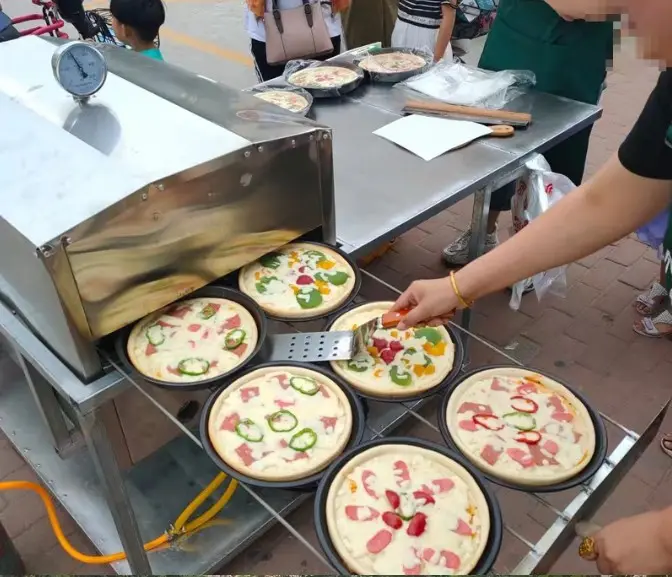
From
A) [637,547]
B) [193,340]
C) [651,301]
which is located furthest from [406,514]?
[651,301]

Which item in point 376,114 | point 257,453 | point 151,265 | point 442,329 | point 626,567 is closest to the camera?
Answer: point 626,567

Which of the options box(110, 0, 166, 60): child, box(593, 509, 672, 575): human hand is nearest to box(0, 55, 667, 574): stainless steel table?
box(593, 509, 672, 575): human hand

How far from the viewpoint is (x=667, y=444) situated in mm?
2625

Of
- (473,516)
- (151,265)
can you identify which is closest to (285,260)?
(151,265)

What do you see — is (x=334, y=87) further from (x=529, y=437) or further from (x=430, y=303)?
(x=529, y=437)

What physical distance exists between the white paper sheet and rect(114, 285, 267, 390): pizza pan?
1033 millimetres

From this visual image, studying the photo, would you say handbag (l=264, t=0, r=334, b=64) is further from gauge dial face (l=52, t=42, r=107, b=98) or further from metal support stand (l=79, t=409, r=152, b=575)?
metal support stand (l=79, t=409, r=152, b=575)

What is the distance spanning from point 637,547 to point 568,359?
206cm

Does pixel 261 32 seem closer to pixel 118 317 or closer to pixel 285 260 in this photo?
pixel 285 260

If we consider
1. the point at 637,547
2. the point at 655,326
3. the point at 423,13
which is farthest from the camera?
the point at 423,13

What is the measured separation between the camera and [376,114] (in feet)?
8.89

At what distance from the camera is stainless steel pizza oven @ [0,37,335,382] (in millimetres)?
1345

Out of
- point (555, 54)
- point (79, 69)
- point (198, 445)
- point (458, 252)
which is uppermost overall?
point (79, 69)

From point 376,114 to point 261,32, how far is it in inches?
55.9
